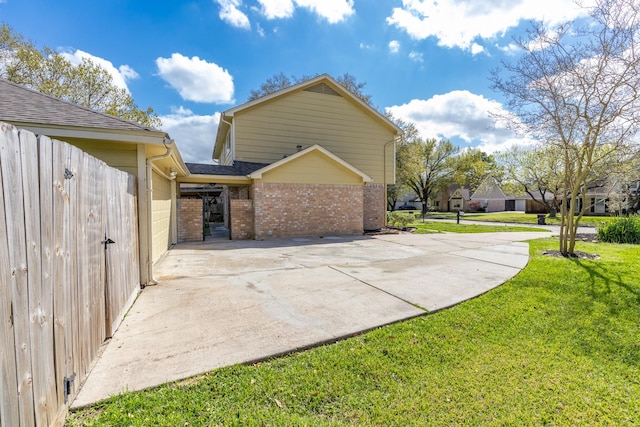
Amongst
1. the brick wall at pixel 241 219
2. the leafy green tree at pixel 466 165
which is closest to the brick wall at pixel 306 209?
the brick wall at pixel 241 219

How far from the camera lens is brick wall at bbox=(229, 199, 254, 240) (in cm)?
1148

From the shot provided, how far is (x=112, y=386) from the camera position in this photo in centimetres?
245

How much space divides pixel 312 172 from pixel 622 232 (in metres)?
12.7

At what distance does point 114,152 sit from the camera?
4.93 meters

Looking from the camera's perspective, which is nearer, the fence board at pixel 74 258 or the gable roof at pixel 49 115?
the fence board at pixel 74 258

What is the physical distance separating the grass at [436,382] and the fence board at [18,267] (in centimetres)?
72

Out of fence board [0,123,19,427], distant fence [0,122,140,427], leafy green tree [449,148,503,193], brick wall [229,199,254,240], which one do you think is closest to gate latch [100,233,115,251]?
distant fence [0,122,140,427]

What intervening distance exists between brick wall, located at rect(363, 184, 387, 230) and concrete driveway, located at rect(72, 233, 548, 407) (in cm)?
662

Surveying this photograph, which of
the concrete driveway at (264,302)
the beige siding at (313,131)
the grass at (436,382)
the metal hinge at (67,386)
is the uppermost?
the beige siding at (313,131)

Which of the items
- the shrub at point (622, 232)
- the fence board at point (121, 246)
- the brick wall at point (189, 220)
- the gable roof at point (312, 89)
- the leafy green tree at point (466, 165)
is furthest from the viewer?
the leafy green tree at point (466, 165)

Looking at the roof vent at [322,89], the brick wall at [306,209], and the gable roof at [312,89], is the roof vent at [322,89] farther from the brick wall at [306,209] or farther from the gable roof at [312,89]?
the brick wall at [306,209]

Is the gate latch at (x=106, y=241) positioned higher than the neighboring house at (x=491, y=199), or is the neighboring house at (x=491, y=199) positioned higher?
the neighboring house at (x=491, y=199)

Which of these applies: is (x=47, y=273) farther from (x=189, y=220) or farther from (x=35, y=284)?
(x=189, y=220)

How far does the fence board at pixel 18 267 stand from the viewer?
146 centimetres
